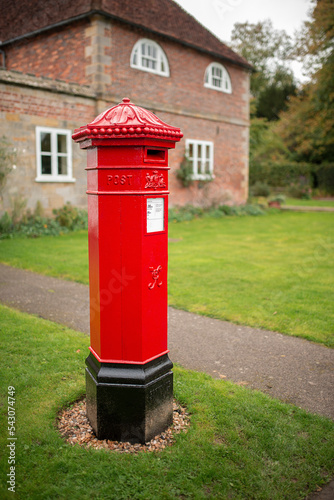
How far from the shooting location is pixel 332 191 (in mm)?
30922

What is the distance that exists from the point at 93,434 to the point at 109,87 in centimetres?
1260

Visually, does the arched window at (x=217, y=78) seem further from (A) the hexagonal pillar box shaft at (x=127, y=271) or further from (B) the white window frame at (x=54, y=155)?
(A) the hexagonal pillar box shaft at (x=127, y=271)

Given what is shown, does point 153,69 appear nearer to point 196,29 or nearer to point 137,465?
point 196,29

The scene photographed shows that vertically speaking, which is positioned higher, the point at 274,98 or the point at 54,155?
the point at 274,98

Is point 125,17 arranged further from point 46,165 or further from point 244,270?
point 244,270

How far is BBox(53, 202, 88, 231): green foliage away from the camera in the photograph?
1238 centimetres

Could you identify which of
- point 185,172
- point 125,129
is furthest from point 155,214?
point 185,172

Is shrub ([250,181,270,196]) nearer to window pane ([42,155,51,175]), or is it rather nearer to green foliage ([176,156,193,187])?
green foliage ([176,156,193,187])

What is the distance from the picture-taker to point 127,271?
2.68 meters

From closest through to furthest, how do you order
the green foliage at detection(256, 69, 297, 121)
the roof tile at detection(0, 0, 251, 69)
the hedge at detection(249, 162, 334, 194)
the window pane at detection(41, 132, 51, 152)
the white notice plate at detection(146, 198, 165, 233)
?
the white notice plate at detection(146, 198, 165, 233) → the window pane at detection(41, 132, 51, 152) → the roof tile at detection(0, 0, 251, 69) → the hedge at detection(249, 162, 334, 194) → the green foliage at detection(256, 69, 297, 121)

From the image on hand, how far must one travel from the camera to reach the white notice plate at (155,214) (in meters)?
2.67

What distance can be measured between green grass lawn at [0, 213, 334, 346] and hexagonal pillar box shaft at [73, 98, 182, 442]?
2.45 m

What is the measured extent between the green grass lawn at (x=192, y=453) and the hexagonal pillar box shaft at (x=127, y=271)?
0.91 ft

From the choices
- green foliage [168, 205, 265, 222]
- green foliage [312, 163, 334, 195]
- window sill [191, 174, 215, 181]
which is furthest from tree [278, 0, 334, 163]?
window sill [191, 174, 215, 181]
